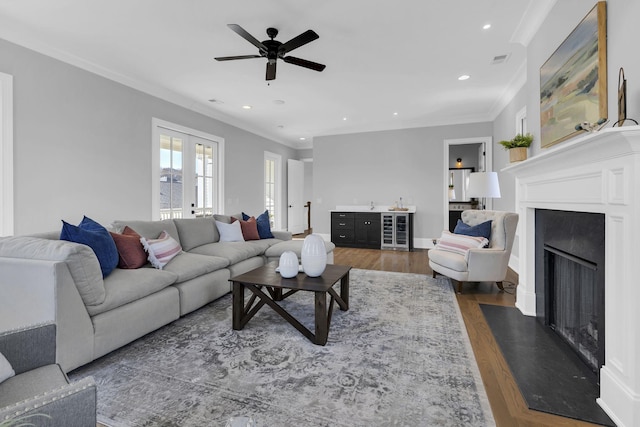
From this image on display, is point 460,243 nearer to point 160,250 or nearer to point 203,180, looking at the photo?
point 160,250

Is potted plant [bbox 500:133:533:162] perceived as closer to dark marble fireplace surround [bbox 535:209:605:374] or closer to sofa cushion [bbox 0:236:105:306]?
dark marble fireplace surround [bbox 535:209:605:374]

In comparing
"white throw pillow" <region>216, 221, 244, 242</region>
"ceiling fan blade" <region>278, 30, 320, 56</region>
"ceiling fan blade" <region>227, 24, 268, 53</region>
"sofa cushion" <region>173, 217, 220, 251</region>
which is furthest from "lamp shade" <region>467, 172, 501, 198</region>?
"sofa cushion" <region>173, 217, 220, 251</region>

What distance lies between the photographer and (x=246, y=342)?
2309mm

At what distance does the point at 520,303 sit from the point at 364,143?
195 inches

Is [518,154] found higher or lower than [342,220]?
higher

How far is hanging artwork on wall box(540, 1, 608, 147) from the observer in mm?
1845

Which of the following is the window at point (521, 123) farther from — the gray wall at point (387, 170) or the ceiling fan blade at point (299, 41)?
the ceiling fan blade at point (299, 41)

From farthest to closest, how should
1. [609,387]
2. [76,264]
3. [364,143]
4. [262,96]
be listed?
1. [364,143]
2. [262,96]
3. [76,264]
4. [609,387]

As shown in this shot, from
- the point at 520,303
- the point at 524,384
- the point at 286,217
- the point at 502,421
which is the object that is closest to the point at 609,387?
the point at 524,384

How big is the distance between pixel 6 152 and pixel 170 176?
82.5 inches

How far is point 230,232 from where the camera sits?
4.31 meters

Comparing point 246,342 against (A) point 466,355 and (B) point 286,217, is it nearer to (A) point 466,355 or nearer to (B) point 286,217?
(A) point 466,355

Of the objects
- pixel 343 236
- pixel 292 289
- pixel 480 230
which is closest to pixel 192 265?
pixel 292 289

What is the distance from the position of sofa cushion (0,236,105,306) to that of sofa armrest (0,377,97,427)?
4.38 feet
